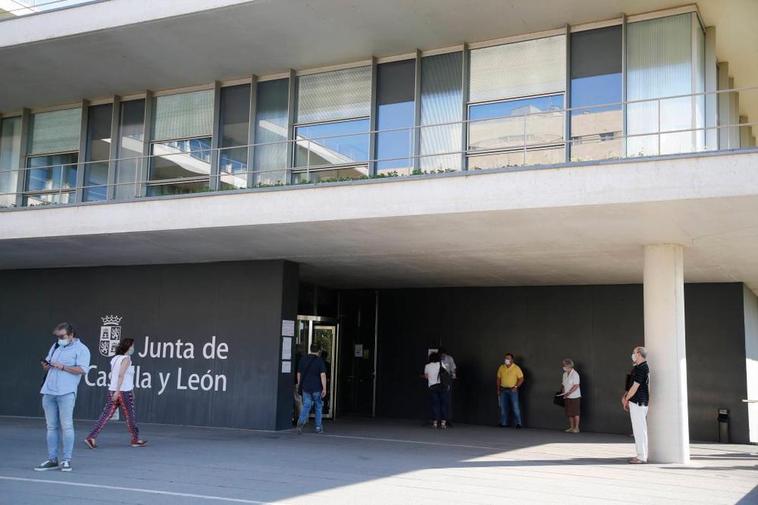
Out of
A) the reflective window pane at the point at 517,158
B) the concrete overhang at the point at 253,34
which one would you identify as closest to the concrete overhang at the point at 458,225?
the reflective window pane at the point at 517,158

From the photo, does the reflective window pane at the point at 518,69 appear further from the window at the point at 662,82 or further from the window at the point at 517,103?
the window at the point at 662,82

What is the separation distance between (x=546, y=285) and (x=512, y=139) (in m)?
5.91

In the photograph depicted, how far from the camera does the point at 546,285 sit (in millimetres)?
18031

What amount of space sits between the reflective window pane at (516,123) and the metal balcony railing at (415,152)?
18 mm

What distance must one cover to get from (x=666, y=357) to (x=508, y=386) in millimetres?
5945

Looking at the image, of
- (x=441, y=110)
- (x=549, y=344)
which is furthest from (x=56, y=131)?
(x=549, y=344)

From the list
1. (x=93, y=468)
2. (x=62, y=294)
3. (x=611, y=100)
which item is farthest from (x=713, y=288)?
(x=62, y=294)

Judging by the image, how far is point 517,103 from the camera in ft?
43.3

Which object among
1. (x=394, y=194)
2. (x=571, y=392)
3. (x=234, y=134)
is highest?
(x=234, y=134)

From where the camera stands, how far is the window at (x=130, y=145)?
→ 16.2 meters

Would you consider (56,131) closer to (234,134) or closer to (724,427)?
(234,134)

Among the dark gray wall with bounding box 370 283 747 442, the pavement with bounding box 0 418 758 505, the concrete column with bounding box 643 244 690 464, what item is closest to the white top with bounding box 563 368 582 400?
the dark gray wall with bounding box 370 283 747 442

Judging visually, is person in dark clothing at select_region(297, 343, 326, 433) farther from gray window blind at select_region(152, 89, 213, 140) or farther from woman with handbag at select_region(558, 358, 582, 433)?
woman with handbag at select_region(558, 358, 582, 433)

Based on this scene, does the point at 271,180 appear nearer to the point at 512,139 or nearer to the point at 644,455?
the point at 512,139
